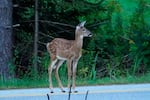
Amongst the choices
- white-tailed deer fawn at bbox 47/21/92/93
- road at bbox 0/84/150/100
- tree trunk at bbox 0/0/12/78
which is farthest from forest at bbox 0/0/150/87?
road at bbox 0/84/150/100

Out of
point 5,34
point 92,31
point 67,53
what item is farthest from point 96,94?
point 92,31

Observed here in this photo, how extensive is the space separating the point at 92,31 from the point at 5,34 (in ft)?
9.44

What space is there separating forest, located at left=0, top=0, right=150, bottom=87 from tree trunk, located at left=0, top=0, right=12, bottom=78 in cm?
70

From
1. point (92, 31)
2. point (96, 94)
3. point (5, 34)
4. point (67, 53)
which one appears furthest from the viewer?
point (92, 31)

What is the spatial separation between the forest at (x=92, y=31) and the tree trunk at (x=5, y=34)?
70 centimetres

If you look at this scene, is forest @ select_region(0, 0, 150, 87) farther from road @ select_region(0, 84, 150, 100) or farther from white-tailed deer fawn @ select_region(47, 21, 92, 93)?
road @ select_region(0, 84, 150, 100)

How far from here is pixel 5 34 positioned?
14.3m

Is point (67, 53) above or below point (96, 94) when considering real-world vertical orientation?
above

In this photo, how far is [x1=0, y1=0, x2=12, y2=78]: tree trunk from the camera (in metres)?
14.2

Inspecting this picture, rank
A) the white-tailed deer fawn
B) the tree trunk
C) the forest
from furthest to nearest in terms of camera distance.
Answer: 1. the forest
2. the tree trunk
3. the white-tailed deer fawn

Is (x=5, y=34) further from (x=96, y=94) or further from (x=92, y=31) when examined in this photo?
(x=96, y=94)

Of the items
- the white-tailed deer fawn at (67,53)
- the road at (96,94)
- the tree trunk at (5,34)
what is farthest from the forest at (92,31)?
the road at (96,94)

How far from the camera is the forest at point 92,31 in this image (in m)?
15.5

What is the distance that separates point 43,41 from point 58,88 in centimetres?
646
